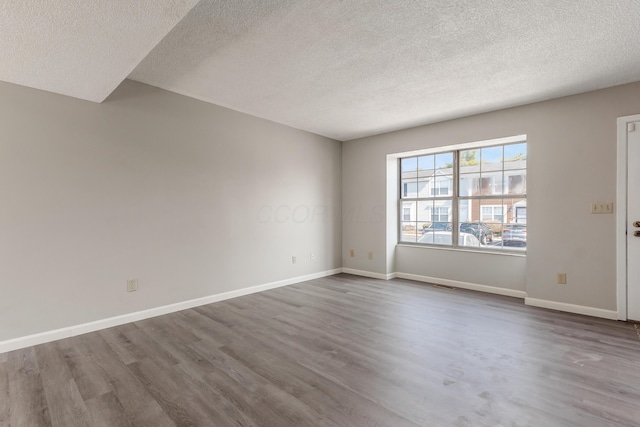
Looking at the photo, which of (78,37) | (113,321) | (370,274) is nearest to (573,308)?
(370,274)

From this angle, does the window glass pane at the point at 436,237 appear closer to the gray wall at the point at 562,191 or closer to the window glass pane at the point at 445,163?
the gray wall at the point at 562,191

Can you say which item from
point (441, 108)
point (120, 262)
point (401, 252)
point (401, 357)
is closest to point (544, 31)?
point (441, 108)

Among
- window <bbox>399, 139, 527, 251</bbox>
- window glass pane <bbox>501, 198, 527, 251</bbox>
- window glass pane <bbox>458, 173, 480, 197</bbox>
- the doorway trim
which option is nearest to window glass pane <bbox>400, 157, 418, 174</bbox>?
window <bbox>399, 139, 527, 251</bbox>

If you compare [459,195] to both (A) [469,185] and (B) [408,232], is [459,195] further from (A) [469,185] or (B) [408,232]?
(B) [408,232]

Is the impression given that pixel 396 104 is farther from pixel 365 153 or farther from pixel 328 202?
pixel 328 202

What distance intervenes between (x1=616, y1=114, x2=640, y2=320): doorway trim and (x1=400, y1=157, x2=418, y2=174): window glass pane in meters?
2.52

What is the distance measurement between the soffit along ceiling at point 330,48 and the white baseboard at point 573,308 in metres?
2.39

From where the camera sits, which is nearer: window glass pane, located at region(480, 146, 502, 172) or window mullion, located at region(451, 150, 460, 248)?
window glass pane, located at region(480, 146, 502, 172)

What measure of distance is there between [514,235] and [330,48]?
3564 mm

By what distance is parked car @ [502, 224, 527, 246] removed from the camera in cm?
416

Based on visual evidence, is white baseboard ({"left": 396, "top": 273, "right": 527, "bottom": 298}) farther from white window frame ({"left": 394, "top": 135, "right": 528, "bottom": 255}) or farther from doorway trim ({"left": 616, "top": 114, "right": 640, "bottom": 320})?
doorway trim ({"left": 616, "top": 114, "right": 640, "bottom": 320})

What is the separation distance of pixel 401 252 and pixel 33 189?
4.76 metres

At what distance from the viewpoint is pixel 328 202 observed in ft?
17.9

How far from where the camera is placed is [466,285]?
14.6 ft
